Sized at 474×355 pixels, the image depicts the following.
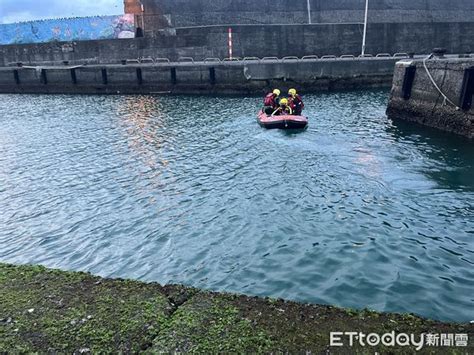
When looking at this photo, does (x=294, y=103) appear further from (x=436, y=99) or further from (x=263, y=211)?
(x=263, y=211)

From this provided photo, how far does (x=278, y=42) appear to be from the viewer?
44000 millimetres

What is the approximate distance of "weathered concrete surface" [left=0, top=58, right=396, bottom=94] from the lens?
39062mm

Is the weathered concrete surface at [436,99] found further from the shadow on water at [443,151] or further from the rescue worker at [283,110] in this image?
the rescue worker at [283,110]

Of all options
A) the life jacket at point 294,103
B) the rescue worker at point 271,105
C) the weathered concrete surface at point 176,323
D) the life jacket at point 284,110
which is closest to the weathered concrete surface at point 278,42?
the rescue worker at point 271,105

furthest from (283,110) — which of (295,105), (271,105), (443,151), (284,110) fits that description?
(443,151)

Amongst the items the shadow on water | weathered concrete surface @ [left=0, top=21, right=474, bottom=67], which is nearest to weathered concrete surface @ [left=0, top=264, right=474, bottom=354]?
the shadow on water

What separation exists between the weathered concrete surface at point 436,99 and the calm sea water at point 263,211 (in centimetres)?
102

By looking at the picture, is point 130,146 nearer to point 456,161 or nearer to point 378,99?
point 456,161

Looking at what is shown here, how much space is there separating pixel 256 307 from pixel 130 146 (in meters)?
16.0

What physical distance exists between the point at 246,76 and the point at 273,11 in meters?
17.1

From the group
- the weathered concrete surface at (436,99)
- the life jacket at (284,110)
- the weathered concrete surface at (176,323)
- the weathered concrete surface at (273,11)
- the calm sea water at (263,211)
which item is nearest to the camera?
the weathered concrete surface at (176,323)

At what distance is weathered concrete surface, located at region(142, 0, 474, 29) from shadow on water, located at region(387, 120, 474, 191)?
1309 inches

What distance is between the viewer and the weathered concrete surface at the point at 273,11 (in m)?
49.8

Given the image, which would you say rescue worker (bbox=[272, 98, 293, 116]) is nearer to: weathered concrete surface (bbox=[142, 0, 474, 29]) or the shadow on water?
the shadow on water
